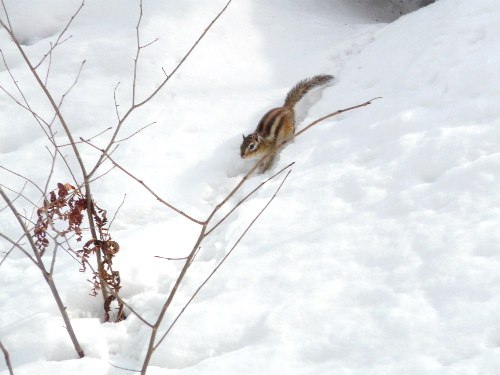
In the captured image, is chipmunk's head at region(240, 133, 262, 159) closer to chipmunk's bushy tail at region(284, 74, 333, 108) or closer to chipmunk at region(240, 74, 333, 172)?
chipmunk at region(240, 74, 333, 172)

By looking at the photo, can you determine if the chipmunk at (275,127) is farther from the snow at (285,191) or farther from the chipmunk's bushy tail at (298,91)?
the snow at (285,191)

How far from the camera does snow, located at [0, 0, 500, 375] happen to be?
2.74m

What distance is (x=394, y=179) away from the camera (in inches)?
144

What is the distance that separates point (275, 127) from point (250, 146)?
0.30 m

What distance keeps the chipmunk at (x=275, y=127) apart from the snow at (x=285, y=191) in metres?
0.15

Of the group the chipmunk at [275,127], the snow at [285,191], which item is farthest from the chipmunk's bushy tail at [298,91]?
the snow at [285,191]

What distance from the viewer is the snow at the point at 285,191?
2.74 meters

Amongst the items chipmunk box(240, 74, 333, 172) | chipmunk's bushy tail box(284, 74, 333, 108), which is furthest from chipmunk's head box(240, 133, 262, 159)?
chipmunk's bushy tail box(284, 74, 333, 108)

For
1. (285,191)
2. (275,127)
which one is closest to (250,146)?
(275,127)

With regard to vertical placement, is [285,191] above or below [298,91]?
below

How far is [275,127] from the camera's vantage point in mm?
4664

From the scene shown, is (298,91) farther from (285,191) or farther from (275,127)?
(285,191)

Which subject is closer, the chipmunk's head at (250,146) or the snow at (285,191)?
the snow at (285,191)

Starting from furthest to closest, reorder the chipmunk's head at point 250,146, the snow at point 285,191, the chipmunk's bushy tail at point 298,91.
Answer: the chipmunk's bushy tail at point 298,91, the chipmunk's head at point 250,146, the snow at point 285,191
